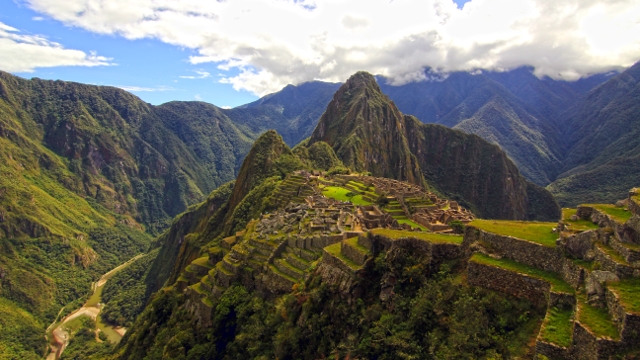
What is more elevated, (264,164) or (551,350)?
(264,164)

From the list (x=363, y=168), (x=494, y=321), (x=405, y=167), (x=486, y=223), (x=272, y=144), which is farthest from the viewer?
(x=405, y=167)

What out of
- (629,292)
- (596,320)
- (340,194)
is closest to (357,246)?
(596,320)

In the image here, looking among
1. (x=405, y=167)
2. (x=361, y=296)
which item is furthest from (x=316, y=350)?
(x=405, y=167)

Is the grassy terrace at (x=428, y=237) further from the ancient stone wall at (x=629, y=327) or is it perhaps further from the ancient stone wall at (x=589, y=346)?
the ancient stone wall at (x=629, y=327)

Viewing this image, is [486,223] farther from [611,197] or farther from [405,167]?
[611,197]

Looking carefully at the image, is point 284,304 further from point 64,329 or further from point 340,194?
point 64,329

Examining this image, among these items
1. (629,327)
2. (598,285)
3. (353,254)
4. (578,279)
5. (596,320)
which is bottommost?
(353,254)
